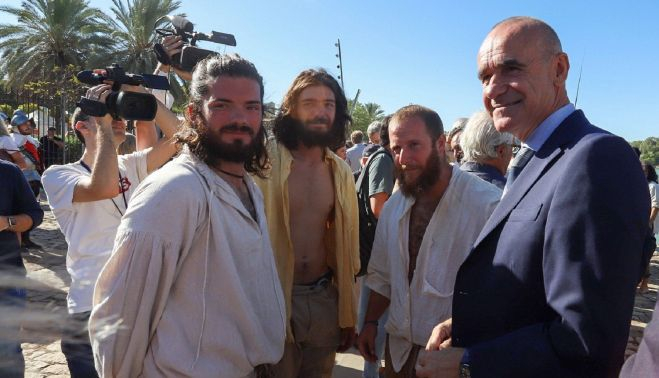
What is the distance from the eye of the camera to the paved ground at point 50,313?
1.13 meters

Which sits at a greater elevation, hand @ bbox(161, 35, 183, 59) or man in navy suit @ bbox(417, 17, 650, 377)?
hand @ bbox(161, 35, 183, 59)

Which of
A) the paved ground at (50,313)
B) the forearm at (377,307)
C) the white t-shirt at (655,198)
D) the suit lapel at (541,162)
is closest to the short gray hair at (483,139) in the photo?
the forearm at (377,307)

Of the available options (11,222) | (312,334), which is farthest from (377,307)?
(11,222)

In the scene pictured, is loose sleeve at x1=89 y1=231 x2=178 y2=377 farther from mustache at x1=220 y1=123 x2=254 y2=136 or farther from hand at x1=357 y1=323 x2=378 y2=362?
hand at x1=357 y1=323 x2=378 y2=362

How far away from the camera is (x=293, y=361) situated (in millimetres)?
2471

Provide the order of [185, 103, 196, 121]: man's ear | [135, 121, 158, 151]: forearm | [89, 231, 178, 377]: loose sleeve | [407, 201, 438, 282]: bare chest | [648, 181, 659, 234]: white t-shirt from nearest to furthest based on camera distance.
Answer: [89, 231, 178, 377]: loose sleeve → [185, 103, 196, 121]: man's ear → [407, 201, 438, 282]: bare chest → [135, 121, 158, 151]: forearm → [648, 181, 659, 234]: white t-shirt

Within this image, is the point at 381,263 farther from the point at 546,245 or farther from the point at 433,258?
the point at 546,245

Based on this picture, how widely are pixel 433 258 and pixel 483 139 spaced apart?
101 centimetres

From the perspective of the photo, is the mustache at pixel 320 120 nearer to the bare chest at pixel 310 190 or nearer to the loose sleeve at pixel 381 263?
the bare chest at pixel 310 190

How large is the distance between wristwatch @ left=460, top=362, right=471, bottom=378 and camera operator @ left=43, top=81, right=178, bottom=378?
5.52 ft

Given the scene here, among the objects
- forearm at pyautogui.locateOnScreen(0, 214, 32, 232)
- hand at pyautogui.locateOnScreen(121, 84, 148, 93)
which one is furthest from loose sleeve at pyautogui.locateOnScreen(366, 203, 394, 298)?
forearm at pyautogui.locateOnScreen(0, 214, 32, 232)

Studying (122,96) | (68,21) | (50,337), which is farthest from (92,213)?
(68,21)

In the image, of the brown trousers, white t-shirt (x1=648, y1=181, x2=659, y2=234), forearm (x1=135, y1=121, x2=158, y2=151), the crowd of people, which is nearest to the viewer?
the crowd of people

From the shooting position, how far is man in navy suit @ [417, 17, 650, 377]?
1.15 m
